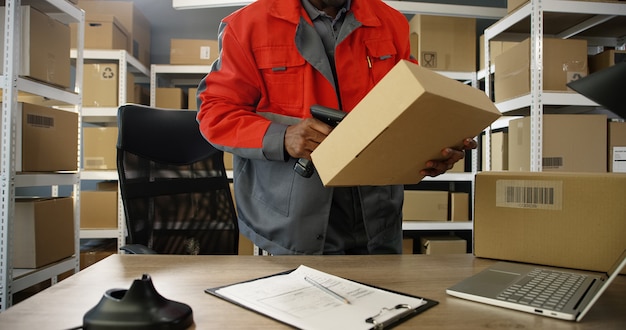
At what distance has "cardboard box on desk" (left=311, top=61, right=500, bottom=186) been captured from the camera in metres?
0.56

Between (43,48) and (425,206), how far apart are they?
2143mm

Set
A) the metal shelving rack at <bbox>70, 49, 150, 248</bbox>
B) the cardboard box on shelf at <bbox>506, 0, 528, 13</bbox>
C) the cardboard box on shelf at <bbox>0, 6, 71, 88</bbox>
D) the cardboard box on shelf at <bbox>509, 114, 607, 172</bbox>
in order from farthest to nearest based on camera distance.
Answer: the metal shelving rack at <bbox>70, 49, 150, 248</bbox>
the cardboard box on shelf at <bbox>506, 0, 528, 13</bbox>
the cardboard box on shelf at <bbox>509, 114, 607, 172</bbox>
the cardboard box on shelf at <bbox>0, 6, 71, 88</bbox>

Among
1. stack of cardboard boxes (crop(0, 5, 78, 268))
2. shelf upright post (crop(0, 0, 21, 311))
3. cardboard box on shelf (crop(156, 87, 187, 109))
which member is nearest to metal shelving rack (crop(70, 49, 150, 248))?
cardboard box on shelf (crop(156, 87, 187, 109))

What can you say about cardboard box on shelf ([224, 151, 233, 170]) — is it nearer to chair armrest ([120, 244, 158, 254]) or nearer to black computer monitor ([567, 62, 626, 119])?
chair armrest ([120, 244, 158, 254])

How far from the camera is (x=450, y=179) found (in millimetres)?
2705

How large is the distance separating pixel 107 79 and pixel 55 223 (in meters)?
1.08

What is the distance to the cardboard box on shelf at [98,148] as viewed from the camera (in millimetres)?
2602

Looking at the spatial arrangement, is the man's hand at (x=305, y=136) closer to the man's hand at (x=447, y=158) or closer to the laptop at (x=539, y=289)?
the man's hand at (x=447, y=158)

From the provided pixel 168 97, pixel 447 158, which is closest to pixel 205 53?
pixel 168 97

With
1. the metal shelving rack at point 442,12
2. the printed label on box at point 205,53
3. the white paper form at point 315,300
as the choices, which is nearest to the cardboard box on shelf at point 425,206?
the metal shelving rack at point 442,12

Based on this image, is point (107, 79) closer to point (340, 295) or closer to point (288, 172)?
point (288, 172)

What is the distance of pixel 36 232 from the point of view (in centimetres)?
174

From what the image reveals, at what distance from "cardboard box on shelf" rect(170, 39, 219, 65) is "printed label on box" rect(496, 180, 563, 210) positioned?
2320 mm

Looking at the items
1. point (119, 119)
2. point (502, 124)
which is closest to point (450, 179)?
point (502, 124)
